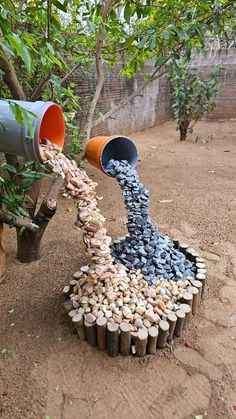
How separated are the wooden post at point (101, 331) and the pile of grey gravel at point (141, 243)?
39cm

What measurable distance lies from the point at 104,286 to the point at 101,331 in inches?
10.0

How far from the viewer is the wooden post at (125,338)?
155 cm

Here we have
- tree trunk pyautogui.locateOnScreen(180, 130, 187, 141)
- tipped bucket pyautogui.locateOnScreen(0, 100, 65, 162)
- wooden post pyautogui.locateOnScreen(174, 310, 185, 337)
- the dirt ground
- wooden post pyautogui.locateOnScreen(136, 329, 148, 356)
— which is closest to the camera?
tipped bucket pyautogui.locateOnScreen(0, 100, 65, 162)

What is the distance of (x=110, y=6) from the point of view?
7.06 ft

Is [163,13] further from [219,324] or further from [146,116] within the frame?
[146,116]

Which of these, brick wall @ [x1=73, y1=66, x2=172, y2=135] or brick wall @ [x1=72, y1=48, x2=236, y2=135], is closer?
brick wall @ [x1=73, y1=66, x2=172, y2=135]

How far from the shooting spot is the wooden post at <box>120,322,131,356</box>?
1550mm

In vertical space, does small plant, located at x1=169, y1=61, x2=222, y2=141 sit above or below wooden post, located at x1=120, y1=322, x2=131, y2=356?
above

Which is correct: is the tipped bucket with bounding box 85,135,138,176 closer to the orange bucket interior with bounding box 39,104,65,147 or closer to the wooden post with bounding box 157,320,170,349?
the orange bucket interior with bounding box 39,104,65,147

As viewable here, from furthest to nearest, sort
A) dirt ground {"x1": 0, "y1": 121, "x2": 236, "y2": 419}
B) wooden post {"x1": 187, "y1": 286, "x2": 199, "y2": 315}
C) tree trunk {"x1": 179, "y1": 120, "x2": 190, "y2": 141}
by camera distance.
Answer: tree trunk {"x1": 179, "y1": 120, "x2": 190, "y2": 141}
wooden post {"x1": 187, "y1": 286, "x2": 199, "y2": 315}
dirt ground {"x1": 0, "y1": 121, "x2": 236, "y2": 419}

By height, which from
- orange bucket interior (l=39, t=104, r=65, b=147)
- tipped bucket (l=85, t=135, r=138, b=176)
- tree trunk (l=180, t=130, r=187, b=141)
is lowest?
tree trunk (l=180, t=130, r=187, b=141)

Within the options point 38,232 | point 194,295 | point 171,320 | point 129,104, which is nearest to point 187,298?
point 194,295

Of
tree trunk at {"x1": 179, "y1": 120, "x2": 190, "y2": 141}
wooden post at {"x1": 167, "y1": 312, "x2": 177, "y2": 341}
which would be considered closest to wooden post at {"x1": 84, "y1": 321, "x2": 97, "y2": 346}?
wooden post at {"x1": 167, "y1": 312, "x2": 177, "y2": 341}

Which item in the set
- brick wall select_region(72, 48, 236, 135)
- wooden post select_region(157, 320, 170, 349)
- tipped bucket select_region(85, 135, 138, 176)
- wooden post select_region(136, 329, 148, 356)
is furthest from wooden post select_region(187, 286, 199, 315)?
brick wall select_region(72, 48, 236, 135)
